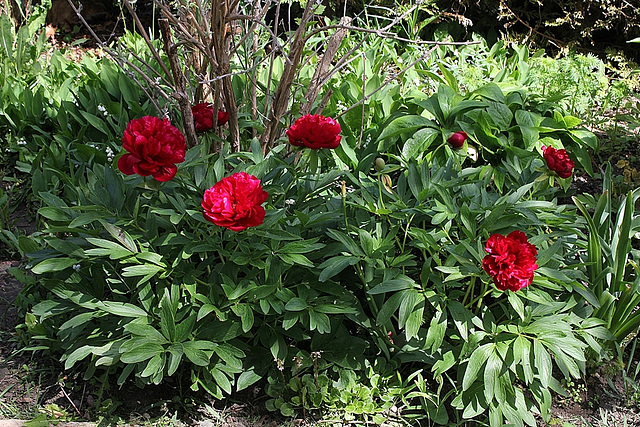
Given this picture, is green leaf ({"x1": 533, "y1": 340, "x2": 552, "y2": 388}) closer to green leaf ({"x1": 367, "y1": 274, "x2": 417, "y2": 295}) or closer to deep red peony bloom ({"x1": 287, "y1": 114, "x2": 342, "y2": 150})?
green leaf ({"x1": 367, "y1": 274, "x2": 417, "y2": 295})

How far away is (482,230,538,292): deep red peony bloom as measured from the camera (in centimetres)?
176

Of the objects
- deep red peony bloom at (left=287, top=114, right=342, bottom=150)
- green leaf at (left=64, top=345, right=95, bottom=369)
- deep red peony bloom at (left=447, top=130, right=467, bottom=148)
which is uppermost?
deep red peony bloom at (left=287, top=114, right=342, bottom=150)

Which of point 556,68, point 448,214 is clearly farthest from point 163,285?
point 556,68

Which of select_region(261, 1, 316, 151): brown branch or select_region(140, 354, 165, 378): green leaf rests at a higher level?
select_region(261, 1, 316, 151): brown branch

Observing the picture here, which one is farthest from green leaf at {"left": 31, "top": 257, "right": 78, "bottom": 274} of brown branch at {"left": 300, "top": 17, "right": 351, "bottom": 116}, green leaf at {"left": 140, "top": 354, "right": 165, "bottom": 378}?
brown branch at {"left": 300, "top": 17, "right": 351, "bottom": 116}

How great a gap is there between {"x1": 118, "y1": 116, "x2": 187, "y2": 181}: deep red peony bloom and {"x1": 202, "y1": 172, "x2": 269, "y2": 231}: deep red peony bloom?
0.20 m

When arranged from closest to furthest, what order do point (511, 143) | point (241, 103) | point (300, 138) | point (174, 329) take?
1. point (174, 329)
2. point (300, 138)
3. point (511, 143)
4. point (241, 103)

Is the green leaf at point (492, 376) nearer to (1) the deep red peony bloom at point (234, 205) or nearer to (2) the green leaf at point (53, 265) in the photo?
(1) the deep red peony bloom at point (234, 205)

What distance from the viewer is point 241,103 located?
3.18 m

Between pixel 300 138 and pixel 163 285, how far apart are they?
67 centimetres

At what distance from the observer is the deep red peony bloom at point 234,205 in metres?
1.76

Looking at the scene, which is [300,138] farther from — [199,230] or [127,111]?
[127,111]

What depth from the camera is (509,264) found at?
1.76m

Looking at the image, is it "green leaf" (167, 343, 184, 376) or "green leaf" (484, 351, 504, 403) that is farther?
"green leaf" (484, 351, 504, 403)
